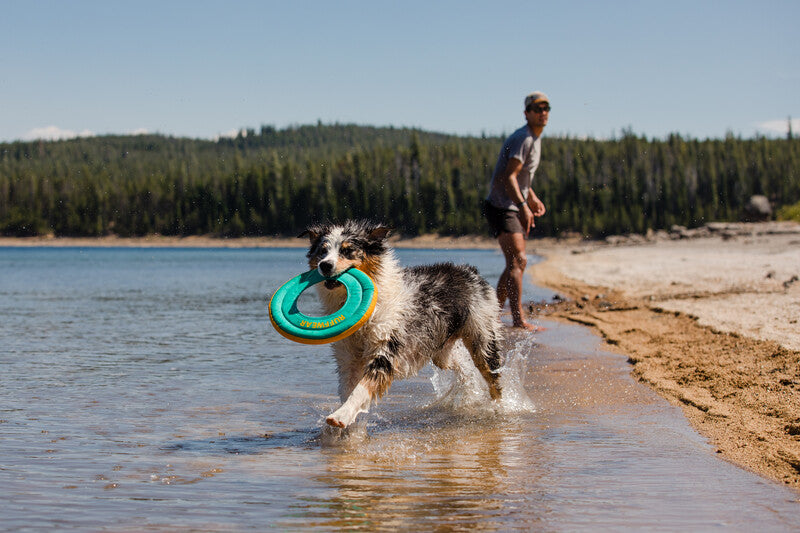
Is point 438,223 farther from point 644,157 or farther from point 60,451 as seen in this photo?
point 60,451

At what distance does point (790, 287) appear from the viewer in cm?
1345

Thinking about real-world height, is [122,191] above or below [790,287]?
above

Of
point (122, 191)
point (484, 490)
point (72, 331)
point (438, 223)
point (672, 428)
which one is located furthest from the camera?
point (122, 191)

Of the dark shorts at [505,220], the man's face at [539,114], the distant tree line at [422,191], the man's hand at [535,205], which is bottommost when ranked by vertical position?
the dark shorts at [505,220]

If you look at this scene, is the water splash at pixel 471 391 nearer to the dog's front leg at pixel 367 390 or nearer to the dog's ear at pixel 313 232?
the dog's front leg at pixel 367 390

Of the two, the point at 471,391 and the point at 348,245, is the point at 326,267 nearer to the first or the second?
the point at 348,245

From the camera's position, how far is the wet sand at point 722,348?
17.7ft

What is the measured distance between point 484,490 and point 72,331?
10332 mm

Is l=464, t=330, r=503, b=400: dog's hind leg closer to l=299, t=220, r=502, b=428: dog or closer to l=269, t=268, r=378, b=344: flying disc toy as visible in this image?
l=299, t=220, r=502, b=428: dog

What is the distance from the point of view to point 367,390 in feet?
19.3

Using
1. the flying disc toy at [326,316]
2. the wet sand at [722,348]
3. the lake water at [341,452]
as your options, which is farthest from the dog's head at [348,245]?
the wet sand at [722,348]

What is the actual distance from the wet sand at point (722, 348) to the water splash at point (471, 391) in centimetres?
127

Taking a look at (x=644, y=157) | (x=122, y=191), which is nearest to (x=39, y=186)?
(x=122, y=191)

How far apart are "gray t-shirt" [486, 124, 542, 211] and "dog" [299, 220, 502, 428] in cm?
394
